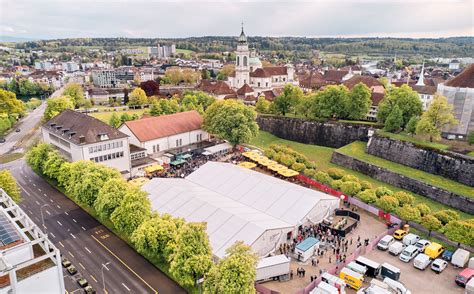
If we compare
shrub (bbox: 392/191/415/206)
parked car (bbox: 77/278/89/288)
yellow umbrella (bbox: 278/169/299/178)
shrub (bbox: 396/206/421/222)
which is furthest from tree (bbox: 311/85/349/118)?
parked car (bbox: 77/278/89/288)

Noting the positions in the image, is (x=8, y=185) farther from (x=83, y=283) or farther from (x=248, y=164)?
(x=248, y=164)

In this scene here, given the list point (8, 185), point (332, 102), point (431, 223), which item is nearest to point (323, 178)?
point (431, 223)

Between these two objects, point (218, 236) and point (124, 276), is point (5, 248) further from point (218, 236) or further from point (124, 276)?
point (218, 236)

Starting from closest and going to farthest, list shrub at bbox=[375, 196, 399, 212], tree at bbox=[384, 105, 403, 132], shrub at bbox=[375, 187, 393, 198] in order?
shrub at bbox=[375, 196, 399, 212]
shrub at bbox=[375, 187, 393, 198]
tree at bbox=[384, 105, 403, 132]

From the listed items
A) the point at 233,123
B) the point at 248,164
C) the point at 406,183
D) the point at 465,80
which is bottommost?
the point at 406,183

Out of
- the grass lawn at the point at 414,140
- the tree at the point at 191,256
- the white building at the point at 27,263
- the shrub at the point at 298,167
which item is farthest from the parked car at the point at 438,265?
the white building at the point at 27,263

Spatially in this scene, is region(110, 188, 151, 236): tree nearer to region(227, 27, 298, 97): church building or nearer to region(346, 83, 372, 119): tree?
region(346, 83, 372, 119): tree
